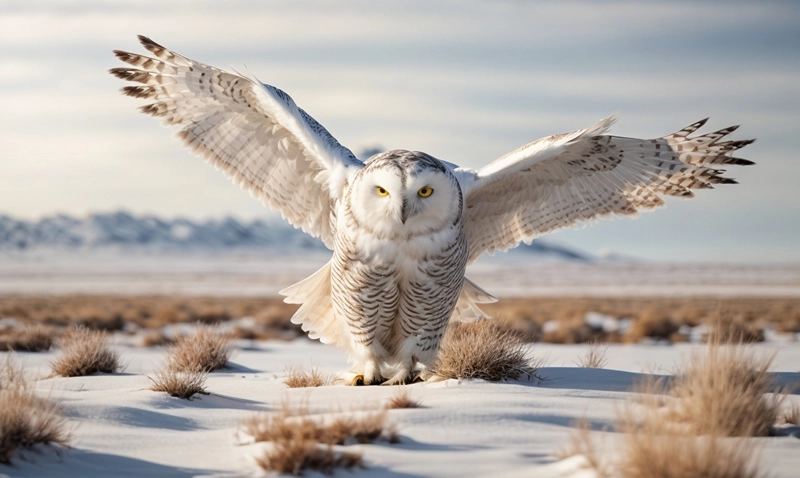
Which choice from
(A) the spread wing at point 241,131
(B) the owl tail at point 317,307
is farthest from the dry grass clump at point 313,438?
(A) the spread wing at point 241,131

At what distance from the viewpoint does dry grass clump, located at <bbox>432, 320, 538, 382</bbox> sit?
20.1ft

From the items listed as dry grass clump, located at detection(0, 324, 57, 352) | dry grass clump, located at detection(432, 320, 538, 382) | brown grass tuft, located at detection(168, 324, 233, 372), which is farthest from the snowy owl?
dry grass clump, located at detection(0, 324, 57, 352)

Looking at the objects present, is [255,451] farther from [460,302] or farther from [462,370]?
[460,302]

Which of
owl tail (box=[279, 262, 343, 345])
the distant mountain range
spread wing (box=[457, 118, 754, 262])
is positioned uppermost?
the distant mountain range

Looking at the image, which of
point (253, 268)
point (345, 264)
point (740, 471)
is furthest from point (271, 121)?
point (253, 268)

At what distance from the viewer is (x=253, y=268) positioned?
112 meters

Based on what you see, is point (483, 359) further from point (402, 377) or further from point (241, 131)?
point (241, 131)

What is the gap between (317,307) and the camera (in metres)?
7.46

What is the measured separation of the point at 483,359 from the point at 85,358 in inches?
175

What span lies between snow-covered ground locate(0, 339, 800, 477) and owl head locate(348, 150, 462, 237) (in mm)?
1274

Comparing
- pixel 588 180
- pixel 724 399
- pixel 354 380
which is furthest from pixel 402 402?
pixel 588 180

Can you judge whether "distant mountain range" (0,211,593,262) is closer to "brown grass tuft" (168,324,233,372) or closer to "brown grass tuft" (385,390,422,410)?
"brown grass tuft" (168,324,233,372)

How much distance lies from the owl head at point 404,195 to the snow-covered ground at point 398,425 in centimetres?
127

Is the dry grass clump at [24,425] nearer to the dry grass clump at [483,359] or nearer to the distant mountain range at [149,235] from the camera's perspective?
the dry grass clump at [483,359]
